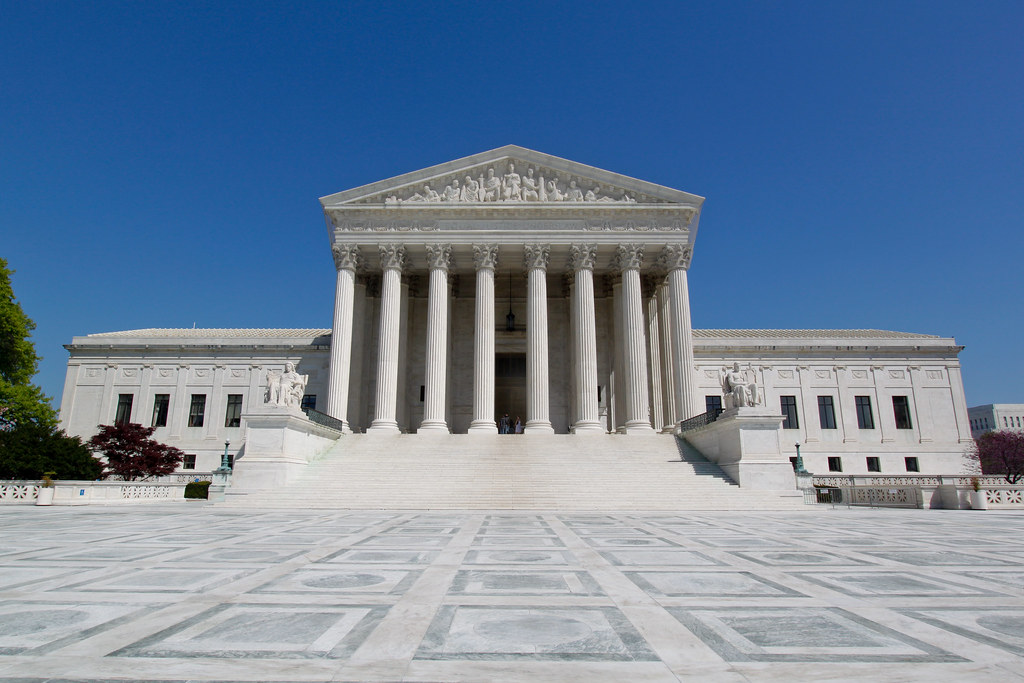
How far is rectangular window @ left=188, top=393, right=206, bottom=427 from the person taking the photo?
42000 millimetres

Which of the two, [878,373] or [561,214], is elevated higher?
[561,214]

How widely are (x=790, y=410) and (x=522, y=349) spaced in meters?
20.6

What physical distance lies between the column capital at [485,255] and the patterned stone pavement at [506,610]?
24857mm

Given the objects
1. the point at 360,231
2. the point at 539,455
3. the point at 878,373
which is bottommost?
the point at 539,455

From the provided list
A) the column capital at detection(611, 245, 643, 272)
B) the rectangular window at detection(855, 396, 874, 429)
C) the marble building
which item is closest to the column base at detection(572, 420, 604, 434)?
the marble building

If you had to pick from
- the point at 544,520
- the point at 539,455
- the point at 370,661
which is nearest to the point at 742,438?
the point at 539,455

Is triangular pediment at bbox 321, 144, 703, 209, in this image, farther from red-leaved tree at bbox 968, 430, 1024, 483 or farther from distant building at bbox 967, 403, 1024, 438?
distant building at bbox 967, 403, 1024, 438

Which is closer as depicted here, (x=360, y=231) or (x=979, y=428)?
(x=360, y=231)

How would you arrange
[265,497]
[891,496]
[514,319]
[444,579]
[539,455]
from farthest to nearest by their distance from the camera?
[514,319] < [539,455] < [891,496] < [265,497] < [444,579]

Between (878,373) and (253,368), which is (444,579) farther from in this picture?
(878,373)

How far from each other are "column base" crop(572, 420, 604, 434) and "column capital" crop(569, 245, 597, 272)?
9131 millimetres

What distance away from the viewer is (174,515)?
1598cm

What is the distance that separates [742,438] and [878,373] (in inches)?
1040

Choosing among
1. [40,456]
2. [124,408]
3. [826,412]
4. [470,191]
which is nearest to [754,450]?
[470,191]
